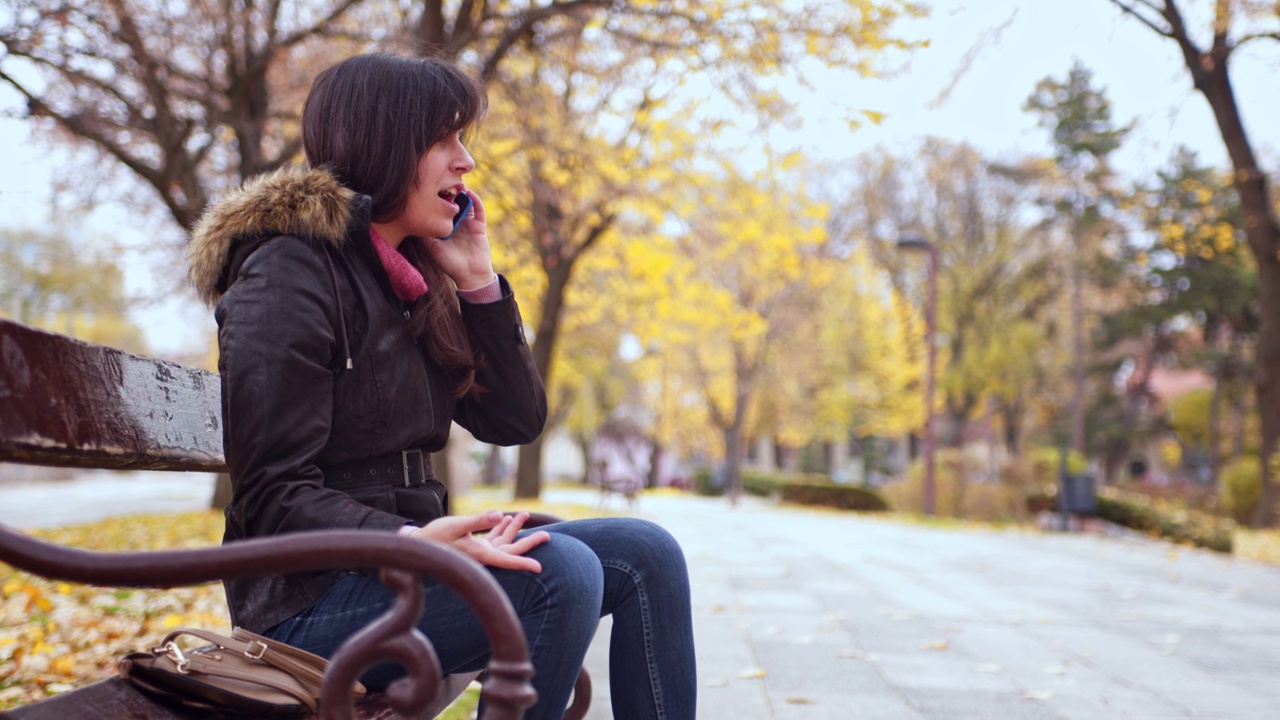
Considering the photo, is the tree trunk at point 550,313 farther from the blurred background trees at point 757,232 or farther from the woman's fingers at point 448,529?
the woman's fingers at point 448,529

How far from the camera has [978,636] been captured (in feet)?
16.8

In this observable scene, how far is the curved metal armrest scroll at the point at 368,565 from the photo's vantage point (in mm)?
1310

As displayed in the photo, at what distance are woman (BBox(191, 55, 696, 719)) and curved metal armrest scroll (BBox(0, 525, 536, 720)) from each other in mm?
243

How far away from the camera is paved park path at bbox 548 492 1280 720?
147 inches

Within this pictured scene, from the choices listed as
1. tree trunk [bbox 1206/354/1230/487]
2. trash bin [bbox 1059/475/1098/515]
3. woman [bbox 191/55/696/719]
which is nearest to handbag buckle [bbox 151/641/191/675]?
woman [bbox 191/55/696/719]

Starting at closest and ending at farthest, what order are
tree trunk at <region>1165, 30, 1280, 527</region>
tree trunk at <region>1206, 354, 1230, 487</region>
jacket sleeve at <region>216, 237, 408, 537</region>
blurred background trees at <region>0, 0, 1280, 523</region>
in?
1. jacket sleeve at <region>216, 237, 408, 537</region>
2. blurred background trees at <region>0, 0, 1280, 523</region>
3. tree trunk at <region>1165, 30, 1280, 527</region>
4. tree trunk at <region>1206, 354, 1230, 487</region>

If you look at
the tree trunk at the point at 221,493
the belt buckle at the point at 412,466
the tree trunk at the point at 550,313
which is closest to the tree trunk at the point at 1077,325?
the tree trunk at the point at 550,313

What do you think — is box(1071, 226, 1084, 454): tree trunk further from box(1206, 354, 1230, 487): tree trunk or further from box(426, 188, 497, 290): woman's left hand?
box(426, 188, 497, 290): woman's left hand

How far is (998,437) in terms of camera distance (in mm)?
49094

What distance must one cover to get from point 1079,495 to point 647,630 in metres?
14.6

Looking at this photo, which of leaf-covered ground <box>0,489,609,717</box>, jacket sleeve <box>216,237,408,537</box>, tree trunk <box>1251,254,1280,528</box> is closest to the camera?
jacket sleeve <box>216,237,408,537</box>

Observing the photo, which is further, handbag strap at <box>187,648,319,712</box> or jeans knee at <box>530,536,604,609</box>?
jeans knee at <box>530,536,604,609</box>

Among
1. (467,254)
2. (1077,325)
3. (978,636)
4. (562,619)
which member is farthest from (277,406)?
(1077,325)

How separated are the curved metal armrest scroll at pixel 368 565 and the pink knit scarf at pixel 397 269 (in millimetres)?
763
